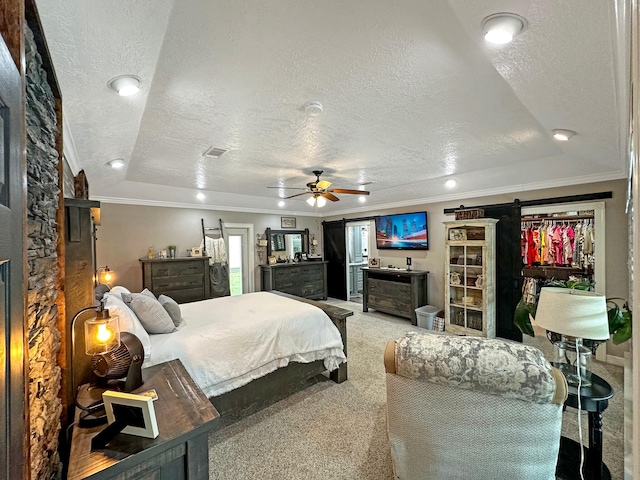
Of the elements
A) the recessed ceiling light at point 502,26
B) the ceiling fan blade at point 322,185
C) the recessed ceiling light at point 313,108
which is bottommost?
the ceiling fan blade at point 322,185

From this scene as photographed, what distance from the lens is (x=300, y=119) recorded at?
2.43 metres

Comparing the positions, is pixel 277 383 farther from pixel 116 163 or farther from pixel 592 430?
pixel 116 163

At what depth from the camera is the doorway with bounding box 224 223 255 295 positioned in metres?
6.49

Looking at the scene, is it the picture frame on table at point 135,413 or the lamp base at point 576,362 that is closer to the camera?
the picture frame on table at point 135,413

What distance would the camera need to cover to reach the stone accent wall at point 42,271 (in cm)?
105

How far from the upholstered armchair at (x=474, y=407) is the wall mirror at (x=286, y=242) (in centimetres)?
561

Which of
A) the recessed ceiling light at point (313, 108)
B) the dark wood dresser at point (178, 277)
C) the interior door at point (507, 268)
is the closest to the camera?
the recessed ceiling light at point (313, 108)

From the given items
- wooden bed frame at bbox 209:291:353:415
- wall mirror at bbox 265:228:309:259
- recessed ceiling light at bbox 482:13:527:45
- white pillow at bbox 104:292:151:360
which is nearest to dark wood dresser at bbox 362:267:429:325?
wall mirror at bbox 265:228:309:259

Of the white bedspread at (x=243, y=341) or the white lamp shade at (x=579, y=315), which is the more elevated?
the white lamp shade at (x=579, y=315)

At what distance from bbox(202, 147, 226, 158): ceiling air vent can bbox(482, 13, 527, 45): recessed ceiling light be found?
8.40 ft

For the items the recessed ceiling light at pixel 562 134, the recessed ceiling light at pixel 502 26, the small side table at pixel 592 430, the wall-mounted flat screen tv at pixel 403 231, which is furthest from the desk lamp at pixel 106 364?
the wall-mounted flat screen tv at pixel 403 231

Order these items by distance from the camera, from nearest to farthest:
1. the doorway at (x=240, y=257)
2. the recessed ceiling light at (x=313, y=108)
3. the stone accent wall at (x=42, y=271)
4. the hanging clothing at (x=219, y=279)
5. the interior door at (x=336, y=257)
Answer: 1. the stone accent wall at (x=42, y=271)
2. the recessed ceiling light at (x=313, y=108)
3. the hanging clothing at (x=219, y=279)
4. the doorway at (x=240, y=257)
5. the interior door at (x=336, y=257)

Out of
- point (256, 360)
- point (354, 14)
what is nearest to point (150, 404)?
point (256, 360)

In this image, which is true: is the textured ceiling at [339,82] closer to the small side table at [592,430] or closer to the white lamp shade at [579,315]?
the white lamp shade at [579,315]
